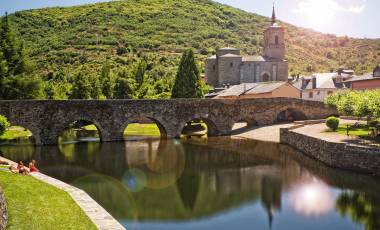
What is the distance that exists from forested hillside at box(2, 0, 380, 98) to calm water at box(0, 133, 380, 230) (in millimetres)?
50122

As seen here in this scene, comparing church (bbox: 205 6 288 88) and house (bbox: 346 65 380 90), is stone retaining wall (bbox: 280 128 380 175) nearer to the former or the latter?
house (bbox: 346 65 380 90)

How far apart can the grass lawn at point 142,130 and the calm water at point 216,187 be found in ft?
45.0

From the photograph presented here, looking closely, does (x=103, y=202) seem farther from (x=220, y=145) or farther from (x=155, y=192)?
(x=220, y=145)

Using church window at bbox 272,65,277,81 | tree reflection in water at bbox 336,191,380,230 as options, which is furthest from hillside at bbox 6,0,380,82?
tree reflection in water at bbox 336,191,380,230

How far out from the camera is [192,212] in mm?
18812

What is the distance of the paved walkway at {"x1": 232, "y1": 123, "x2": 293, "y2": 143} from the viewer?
44625 millimetres

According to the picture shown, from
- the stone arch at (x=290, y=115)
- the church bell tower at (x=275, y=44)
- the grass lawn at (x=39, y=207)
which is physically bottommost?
the stone arch at (x=290, y=115)

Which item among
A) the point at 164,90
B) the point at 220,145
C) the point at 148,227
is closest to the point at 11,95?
the point at 220,145

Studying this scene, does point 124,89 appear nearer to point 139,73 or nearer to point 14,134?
point 139,73

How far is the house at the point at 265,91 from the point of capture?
58.9m

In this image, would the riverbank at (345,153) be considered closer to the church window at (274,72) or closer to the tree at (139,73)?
the tree at (139,73)

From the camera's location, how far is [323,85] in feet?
221

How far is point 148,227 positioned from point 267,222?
5.08 metres

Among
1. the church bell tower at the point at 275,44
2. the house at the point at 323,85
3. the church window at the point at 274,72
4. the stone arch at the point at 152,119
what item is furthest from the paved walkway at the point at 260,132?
the church bell tower at the point at 275,44
